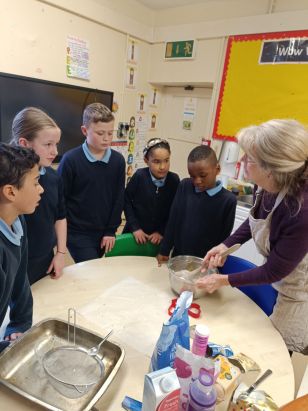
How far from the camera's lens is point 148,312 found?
3.33 feet

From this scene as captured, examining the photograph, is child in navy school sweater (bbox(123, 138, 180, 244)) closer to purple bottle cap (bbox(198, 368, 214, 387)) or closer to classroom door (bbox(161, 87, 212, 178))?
purple bottle cap (bbox(198, 368, 214, 387))

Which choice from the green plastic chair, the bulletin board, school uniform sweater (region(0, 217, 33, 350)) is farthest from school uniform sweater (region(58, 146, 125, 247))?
the bulletin board

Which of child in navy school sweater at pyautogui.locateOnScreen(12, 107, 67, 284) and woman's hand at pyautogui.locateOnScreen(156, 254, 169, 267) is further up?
child in navy school sweater at pyautogui.locateOnScreen(12, 107, 67, 284)

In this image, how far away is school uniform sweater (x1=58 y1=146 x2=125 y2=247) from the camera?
1590mm

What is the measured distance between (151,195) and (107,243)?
0.38 m

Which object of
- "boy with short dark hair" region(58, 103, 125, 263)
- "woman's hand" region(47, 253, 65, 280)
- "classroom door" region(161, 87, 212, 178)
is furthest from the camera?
"classroom door" region(161, 87, 212, 178)

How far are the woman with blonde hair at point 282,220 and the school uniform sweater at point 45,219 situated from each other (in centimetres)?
68

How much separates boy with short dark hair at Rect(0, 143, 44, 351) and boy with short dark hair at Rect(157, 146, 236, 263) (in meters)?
0.66

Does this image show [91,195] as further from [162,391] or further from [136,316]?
[162,391]

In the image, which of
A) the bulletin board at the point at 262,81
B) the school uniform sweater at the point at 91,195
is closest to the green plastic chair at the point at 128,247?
the school uniform sweater at the point at 91,195

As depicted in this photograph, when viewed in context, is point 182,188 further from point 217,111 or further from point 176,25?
point 176,25

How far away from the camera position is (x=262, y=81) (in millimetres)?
2594

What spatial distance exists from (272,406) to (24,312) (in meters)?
0.70

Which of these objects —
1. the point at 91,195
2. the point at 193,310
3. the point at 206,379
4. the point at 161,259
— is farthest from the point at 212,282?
the point at 91,195
